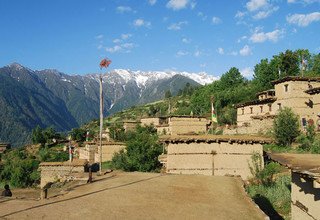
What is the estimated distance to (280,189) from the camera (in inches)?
805

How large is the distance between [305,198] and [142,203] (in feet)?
19.5

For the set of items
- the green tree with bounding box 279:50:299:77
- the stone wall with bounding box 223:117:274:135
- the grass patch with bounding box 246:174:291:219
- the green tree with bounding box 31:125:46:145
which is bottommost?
the grass patch with bounding box 246:174:291:219

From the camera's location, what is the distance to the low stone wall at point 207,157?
2403cm

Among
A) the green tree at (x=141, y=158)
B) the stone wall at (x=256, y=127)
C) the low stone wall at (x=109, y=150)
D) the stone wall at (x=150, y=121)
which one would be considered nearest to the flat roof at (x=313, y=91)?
the stone wall at (x=256, y=127)

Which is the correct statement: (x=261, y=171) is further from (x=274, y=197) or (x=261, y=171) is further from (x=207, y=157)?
(x=274, y=197)

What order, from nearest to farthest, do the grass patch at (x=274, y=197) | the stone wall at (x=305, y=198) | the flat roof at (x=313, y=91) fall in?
1. the stone wall at (x=305, y=198)
2. the grass patch at (x=274, y=197)
3. the flat roof at (x=313, y=91)

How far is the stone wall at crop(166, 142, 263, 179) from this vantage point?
78.8 ft

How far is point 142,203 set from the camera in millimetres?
12672

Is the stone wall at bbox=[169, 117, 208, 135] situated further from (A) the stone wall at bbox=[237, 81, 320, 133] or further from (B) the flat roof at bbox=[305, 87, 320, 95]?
(B) the flat roof at bbox=[305, 87, 320, 95]

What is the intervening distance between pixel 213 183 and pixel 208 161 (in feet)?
20.6

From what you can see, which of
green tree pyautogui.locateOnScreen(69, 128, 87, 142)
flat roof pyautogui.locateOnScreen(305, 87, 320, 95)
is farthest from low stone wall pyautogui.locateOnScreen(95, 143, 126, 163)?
green tree pyautogui.locateOnScreen(69, 128, 87, 142)

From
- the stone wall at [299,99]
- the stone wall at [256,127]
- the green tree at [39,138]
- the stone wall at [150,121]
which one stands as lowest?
the green tree at [39,138]

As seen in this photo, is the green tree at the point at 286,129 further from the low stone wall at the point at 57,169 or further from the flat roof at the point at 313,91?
the low stone wall at the point at 57,169

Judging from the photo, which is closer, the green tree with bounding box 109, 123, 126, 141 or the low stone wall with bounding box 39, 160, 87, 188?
the low stone wall with bounding box 39, 160, 87, 188
